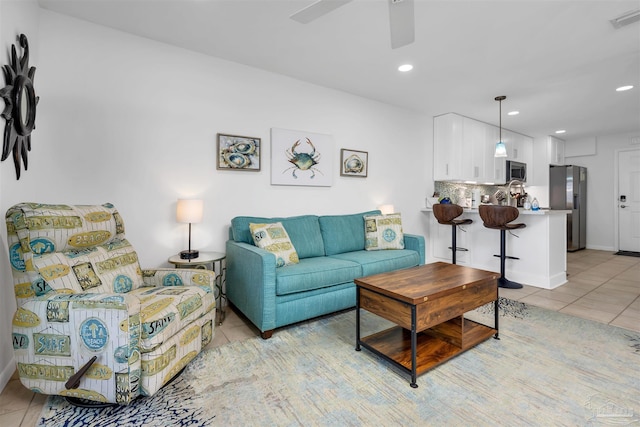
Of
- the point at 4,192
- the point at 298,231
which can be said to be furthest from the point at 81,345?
the point at 298,231

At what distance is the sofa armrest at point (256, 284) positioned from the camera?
2.34 m

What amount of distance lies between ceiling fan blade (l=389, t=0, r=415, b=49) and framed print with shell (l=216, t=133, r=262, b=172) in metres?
1.81

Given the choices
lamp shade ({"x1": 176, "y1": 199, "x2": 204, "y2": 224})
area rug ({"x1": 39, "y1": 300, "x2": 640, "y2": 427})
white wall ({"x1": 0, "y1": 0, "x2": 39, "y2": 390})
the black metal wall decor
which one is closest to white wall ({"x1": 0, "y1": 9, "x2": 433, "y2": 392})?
white wall ({"x1": 0, "y1": 0, "x2": 39, "y2": 390})

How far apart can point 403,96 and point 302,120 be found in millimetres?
1546

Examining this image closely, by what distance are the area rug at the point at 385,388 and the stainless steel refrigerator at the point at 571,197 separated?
4.96m

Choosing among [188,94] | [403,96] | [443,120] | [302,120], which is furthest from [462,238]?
[188,94]

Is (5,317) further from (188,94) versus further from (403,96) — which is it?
(403,96)

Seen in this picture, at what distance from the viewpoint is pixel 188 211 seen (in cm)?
265

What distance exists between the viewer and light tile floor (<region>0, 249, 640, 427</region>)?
162 centimetres

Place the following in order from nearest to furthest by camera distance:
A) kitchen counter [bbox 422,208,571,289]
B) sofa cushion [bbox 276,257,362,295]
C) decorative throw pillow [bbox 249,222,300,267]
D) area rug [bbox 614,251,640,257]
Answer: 1. sofa cushion [bbox 276,257,362,295]
2. decorative throw pillow [bbox 249,222,300,267]
3. kitchen counter [bbox 422,208,571,289]
4. area rug [bbox 614,251,640,257]

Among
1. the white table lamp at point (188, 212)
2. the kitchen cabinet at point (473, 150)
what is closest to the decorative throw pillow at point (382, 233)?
the white table lamp at point (188, 212)

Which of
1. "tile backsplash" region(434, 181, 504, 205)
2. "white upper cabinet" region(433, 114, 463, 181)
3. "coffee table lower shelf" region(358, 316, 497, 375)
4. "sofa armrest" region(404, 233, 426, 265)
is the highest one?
"white upper cabinet" region(433, 114, 463, 181)

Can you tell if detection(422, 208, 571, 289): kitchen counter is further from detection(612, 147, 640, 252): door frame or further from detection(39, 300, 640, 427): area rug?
detection(612, 147, 640, 252): door frame

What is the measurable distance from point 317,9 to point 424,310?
1.87m
